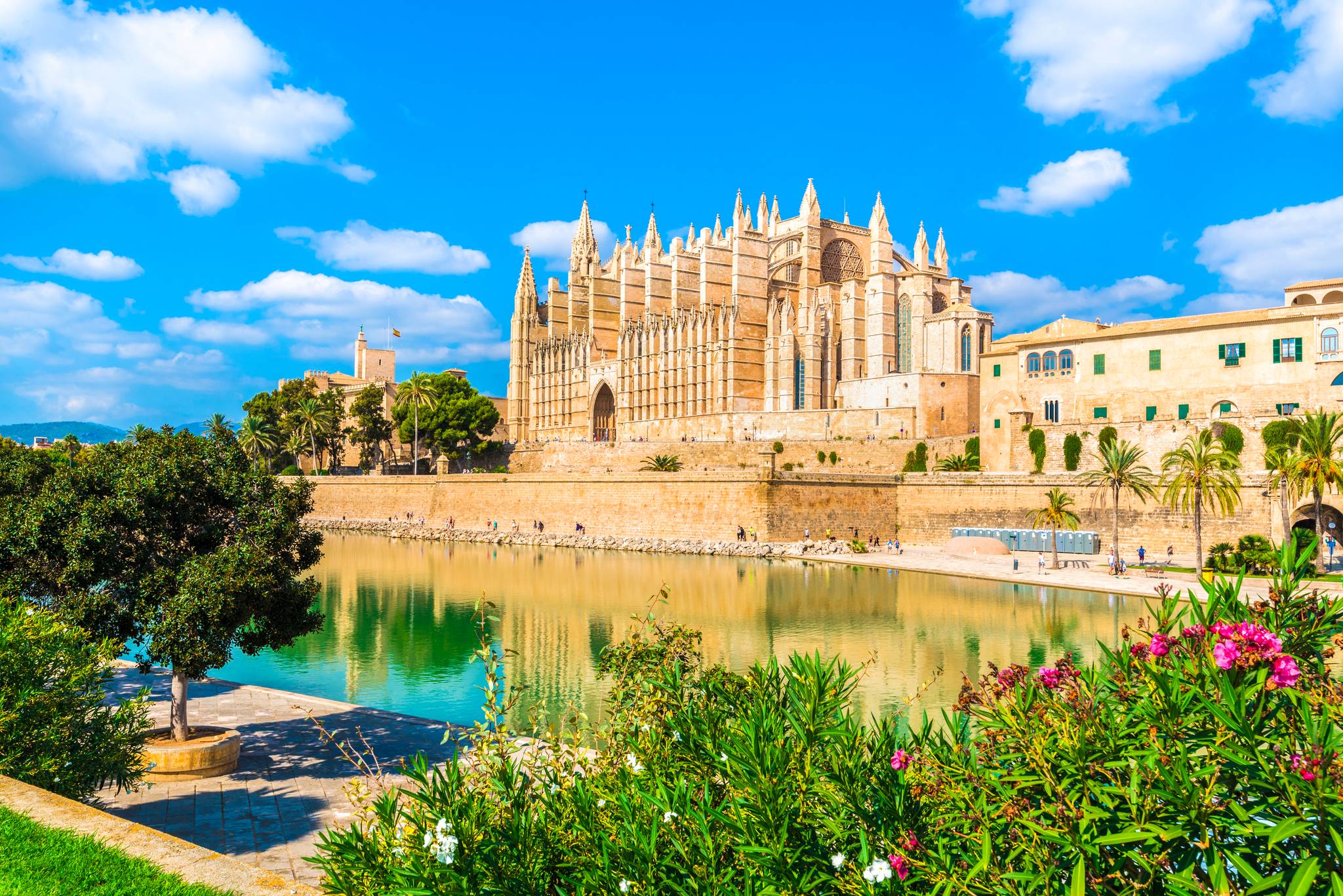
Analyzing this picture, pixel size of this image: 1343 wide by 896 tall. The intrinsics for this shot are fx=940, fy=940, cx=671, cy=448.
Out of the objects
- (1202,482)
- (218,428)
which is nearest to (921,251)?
(1202,482)

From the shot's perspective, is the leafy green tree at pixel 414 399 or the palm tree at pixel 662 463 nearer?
the palm tree at pixel 662 463

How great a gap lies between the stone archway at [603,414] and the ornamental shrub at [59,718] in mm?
63098

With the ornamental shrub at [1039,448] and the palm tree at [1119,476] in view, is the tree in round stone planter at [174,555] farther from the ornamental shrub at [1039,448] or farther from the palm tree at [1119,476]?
the ornamental shrub at [1039,448]

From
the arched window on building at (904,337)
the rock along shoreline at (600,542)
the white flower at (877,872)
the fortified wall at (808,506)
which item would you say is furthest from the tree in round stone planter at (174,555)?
the arched window on building at (904,337)

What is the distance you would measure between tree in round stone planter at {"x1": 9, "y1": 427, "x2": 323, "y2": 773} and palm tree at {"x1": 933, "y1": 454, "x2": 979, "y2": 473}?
120 feet

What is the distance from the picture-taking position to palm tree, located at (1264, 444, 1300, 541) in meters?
27.3

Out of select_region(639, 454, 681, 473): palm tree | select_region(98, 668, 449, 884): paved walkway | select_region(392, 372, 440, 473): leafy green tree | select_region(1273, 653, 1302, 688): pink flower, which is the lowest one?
select_region(98, 668, 449, 884): paved walkway

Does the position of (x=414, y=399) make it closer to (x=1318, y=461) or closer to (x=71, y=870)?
(x=1318, y=461)

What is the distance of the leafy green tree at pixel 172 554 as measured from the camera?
33.0 feet

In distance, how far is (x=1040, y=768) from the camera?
3678 millimetres

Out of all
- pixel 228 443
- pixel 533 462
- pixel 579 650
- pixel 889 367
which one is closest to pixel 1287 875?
pixel 228 443

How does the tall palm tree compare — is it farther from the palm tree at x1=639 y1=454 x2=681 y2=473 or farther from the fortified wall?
the palm tree at x1=639 y1=454 x2=681 y2=473

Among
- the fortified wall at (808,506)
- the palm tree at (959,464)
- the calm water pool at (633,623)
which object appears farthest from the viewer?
the palm tree at (959,464)

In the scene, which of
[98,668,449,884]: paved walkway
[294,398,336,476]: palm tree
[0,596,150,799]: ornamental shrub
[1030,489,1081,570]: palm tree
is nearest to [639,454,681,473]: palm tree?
[1030,489,1081,570]: palm tree
